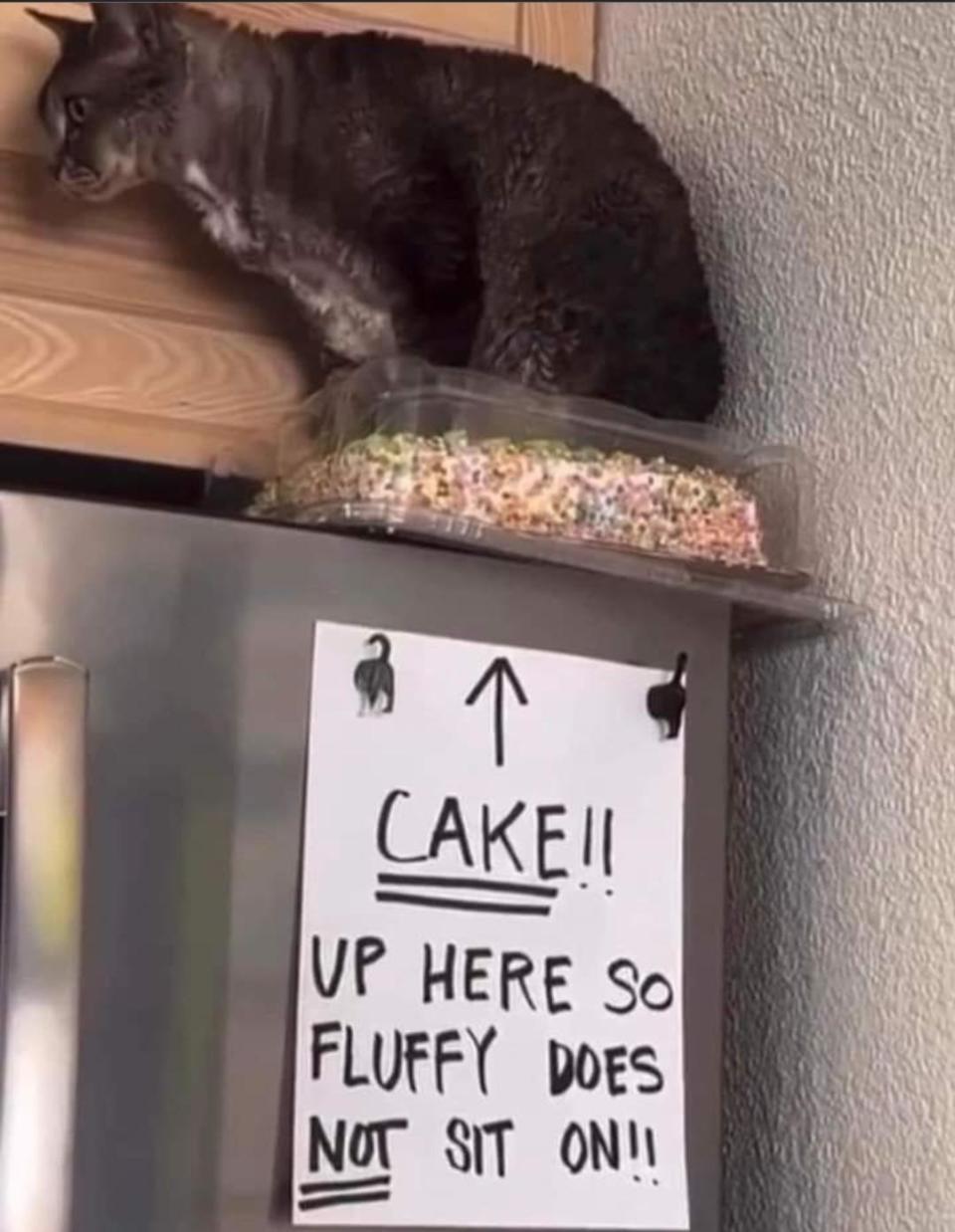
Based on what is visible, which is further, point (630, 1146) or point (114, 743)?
point (630, 1146)

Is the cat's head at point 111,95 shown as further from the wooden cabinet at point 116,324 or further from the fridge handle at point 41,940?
the fridge handle at point 41,940

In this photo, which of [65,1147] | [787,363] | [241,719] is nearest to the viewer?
[65,1147]

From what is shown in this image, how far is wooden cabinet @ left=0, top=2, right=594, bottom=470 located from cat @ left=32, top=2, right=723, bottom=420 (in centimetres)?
2

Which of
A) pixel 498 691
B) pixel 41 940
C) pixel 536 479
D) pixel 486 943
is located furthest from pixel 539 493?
pixel 41 940

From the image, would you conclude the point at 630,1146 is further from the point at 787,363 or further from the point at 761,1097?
the point at 787,363

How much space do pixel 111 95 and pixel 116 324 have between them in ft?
0.45

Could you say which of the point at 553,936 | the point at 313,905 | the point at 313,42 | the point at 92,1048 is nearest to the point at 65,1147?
the point at 92,1048

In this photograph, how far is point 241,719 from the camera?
875 mm

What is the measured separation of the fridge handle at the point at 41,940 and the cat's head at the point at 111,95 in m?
0.40

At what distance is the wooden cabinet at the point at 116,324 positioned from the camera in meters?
1.09

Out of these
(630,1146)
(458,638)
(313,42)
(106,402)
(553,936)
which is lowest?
(630,1146)

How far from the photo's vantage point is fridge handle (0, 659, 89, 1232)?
0.76 m

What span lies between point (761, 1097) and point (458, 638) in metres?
0.33

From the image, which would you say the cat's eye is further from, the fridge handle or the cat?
the fridge handle
